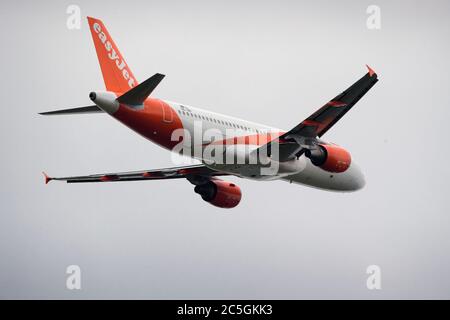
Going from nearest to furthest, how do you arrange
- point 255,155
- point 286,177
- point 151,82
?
point 151,82, point 255,155, point 286,177

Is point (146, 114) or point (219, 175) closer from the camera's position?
point (146, 114)

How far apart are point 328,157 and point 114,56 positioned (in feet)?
35.4

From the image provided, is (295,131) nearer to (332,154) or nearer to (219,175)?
(332,154)

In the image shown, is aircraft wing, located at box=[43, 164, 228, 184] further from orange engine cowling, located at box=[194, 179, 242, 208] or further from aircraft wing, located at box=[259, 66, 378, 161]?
aircraft wing, located at box=[259, 66, 378, 161]

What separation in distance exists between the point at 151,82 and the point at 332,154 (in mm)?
9913

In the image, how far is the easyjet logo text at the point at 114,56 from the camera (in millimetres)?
35344

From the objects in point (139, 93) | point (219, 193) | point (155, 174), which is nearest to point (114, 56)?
point (139, 93)

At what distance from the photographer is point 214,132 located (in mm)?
36500

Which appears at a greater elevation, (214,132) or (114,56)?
(114,56)

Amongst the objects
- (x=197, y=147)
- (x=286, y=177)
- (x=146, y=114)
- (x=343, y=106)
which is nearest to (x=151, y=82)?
(x=146, y=114)

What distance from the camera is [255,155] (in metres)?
36.4

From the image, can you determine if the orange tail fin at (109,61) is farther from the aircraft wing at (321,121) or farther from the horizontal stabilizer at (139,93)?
the aircraft wing at (321,121)

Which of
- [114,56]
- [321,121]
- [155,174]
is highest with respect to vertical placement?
[114,56]

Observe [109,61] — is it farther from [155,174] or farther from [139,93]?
[155,174]
